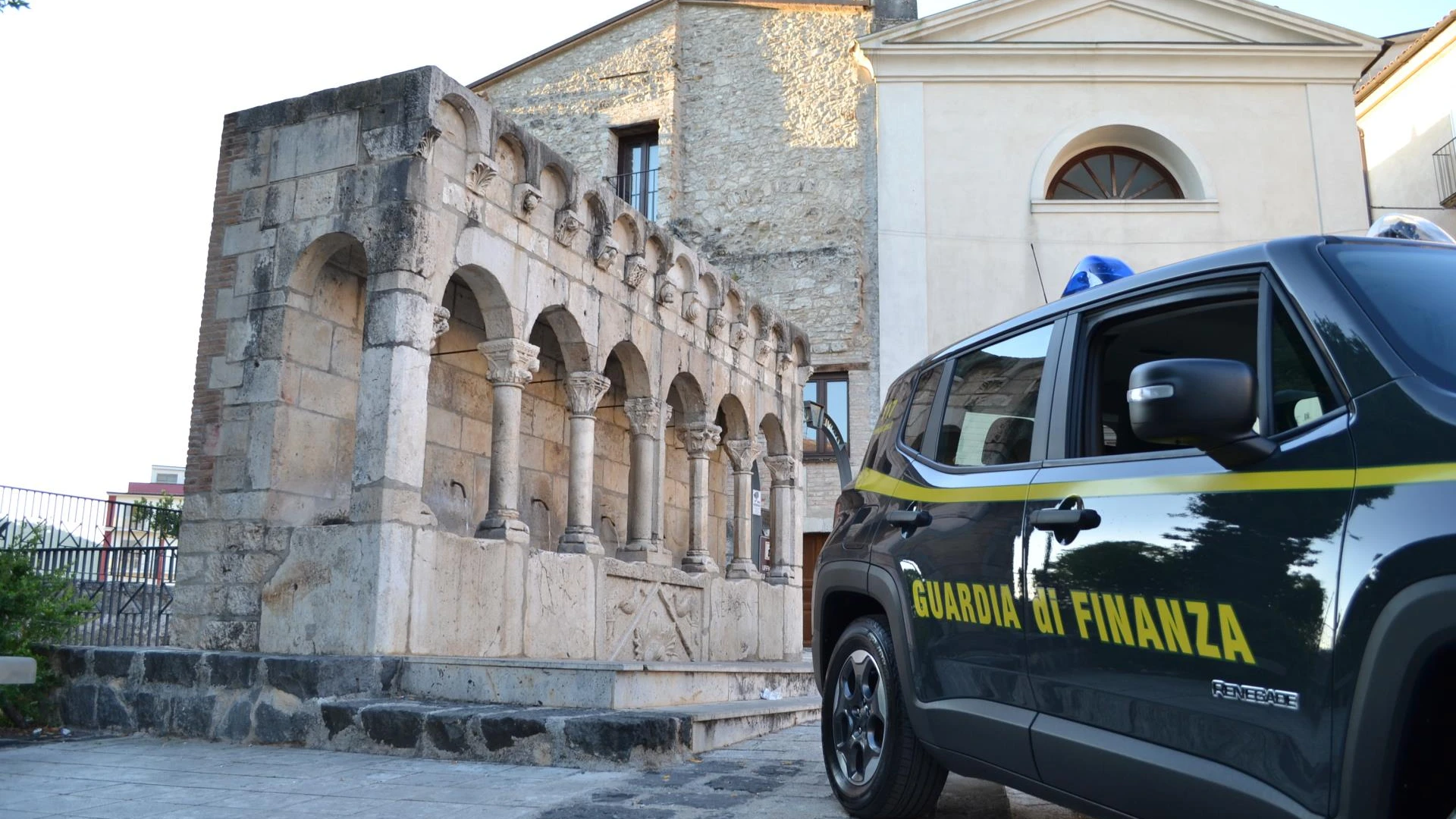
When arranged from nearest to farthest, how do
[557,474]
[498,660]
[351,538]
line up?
[498,660], [351,538], [557,474]

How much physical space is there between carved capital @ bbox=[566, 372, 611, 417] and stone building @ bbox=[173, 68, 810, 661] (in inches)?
1.0

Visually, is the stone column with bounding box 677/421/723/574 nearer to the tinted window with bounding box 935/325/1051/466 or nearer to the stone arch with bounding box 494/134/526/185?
the stone arch with bounding box 494/134/526/185

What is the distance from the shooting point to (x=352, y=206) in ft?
27.2

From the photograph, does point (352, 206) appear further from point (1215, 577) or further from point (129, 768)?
point (1215, 577)

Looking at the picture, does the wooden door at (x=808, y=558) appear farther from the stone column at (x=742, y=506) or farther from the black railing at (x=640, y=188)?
the black railing at (x=640, y=188)

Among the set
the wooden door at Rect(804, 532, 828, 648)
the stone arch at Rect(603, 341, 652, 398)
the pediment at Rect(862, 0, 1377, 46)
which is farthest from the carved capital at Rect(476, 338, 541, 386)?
the pediment at Rect(862, 0, 1377, 46)

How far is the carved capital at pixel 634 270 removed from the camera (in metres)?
11.3

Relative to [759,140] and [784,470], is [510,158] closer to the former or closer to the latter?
[784,470]

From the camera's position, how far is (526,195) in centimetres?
940

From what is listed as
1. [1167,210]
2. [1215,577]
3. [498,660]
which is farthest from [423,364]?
[1167,210]

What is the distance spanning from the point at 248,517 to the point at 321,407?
1.05 meters

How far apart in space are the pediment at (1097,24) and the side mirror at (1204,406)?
62.4ft

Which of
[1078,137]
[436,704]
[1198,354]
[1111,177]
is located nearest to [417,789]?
[436,704]

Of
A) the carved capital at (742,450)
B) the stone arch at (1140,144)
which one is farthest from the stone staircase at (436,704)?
the stone arch at (1140,144)
